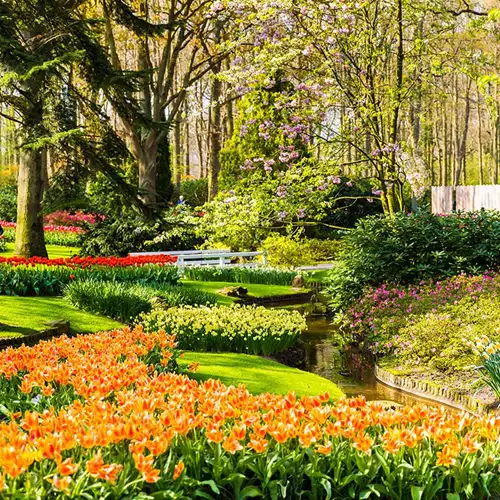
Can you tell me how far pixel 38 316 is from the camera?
1173 centimetres

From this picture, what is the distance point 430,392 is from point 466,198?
96.0 feet

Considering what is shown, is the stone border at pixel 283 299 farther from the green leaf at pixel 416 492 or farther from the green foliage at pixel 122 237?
the green leaf at pixel 416 492

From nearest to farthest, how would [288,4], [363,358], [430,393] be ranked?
[430,393] < [363,358] < [288,4]

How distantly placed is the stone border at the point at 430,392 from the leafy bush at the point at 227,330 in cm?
153

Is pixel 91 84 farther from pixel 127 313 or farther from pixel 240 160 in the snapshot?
pixel 240 160

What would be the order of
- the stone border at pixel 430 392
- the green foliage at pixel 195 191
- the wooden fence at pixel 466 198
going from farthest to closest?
the green foliage at pixel 195 191, the wooden fence at pixel 466 198, the stone border at pixel 430 392

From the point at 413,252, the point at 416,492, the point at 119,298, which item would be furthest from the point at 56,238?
the point at 416,492

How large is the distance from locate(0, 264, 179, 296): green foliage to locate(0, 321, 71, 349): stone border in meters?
2.94

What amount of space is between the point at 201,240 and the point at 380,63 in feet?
35.9

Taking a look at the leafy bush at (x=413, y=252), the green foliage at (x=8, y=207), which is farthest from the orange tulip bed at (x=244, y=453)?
the green foliage at (x=8, y=207)

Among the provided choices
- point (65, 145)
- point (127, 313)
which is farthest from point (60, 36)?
point (127, 313)

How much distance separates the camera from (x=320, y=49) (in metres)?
15.3

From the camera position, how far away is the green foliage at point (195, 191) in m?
40.9

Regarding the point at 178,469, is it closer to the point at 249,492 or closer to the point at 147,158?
the point at 249,492
